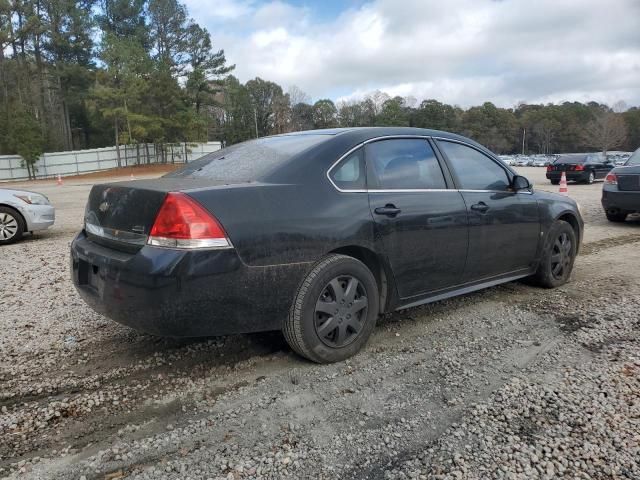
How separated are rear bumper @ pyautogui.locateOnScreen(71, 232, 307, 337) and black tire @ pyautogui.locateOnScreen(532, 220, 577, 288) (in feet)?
9.36

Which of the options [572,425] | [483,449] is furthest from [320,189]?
[572,425]

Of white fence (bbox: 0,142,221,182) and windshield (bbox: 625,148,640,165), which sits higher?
white fence (bbox: 0,142,221,182)

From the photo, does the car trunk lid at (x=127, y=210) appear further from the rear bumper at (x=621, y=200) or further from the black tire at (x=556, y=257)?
the rear bumper at (x=621, y=200)

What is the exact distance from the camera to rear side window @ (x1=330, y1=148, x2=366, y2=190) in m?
3.18

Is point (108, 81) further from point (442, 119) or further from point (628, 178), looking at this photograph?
point (442, 119)

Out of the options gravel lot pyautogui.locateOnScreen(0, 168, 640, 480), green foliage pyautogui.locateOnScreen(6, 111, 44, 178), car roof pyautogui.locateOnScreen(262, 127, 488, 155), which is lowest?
gravel lot pyautogui.locateOnScreen(0, 168, 640, 480)

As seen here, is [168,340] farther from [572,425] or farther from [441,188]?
[572,425]

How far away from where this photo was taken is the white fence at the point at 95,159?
1588 inches

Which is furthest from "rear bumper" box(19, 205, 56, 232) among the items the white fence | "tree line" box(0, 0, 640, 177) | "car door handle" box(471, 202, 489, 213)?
"tree line" box(0, 0, 640, 177)

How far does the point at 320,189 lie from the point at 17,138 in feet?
146

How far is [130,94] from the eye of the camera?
4162cm

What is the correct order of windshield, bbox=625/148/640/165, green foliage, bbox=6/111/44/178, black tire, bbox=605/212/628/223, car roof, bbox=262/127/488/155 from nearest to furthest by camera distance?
car roof, bbox=262/127/488/155, windshield, bbox=625/148/640/165, black tire, bbox=605/212/628/223, green foliage, bbox=6/111/44/178

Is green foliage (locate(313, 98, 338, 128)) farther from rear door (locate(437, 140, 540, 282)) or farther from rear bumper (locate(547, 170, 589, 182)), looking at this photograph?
rear door (locate(437, 140, 540, 282))

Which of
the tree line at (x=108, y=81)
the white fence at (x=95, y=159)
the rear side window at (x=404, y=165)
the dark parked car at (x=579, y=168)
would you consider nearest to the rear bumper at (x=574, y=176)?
the dark parked car at (x=579, y=168)
